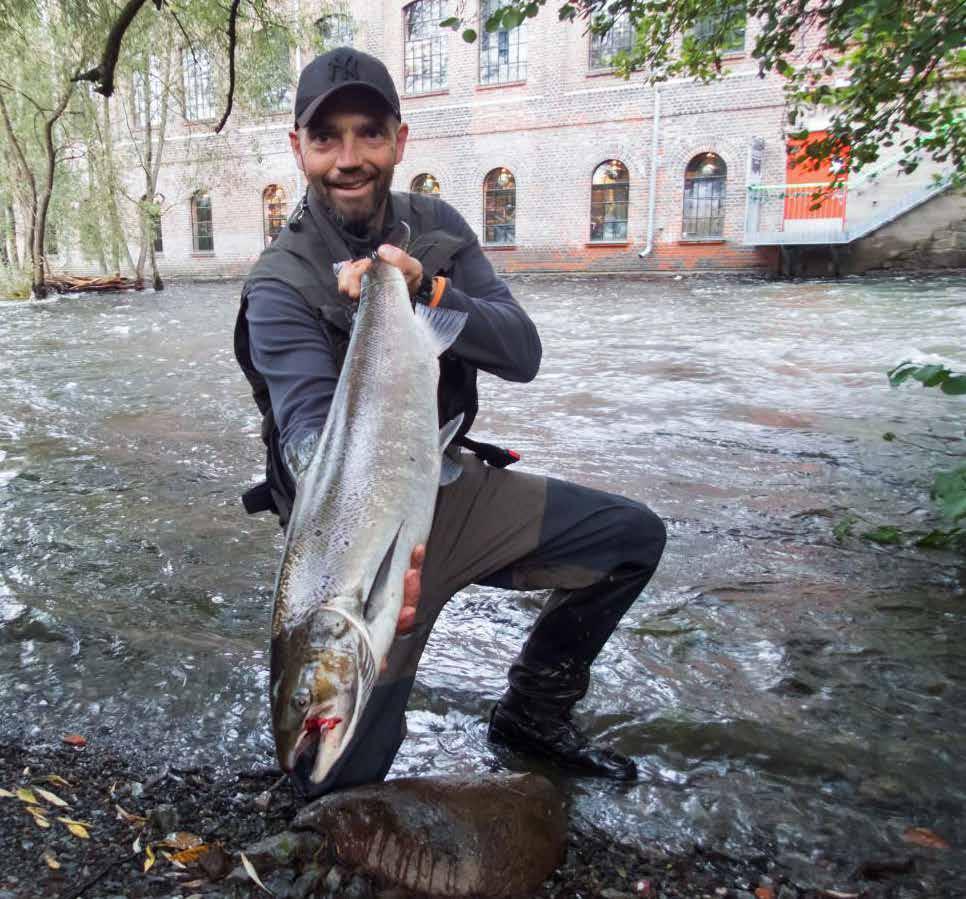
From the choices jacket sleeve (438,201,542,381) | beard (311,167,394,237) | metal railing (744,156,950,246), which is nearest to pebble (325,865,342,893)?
jacket sleeve (438,201,542,381)

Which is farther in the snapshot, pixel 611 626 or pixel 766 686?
A: pixel 766 686

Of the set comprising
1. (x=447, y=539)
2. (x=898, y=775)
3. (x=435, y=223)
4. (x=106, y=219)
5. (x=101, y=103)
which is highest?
(x=101, y=103)

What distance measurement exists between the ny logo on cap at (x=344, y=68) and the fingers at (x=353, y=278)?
76cm

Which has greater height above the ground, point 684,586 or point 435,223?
point 435,223

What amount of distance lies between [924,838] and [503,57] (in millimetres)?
28331

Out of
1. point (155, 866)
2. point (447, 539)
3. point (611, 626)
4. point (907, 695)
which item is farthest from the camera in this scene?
point (907, 695)

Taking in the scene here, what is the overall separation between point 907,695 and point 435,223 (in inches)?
99.8

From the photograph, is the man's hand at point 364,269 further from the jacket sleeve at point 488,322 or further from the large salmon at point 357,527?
the jacket sleeve at point 488,322

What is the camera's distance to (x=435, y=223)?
307cm

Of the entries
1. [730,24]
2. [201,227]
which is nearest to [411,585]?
[730,24]

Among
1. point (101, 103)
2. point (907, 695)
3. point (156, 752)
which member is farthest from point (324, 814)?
point (101, 103)

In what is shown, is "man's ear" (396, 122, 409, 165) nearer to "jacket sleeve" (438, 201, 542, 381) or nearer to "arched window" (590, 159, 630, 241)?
"jacket sleeve" (438, 201, 542, 381)

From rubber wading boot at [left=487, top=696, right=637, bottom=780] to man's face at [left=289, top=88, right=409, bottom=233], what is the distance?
1778 mm

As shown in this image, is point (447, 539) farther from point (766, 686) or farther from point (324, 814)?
point (766, 686)
